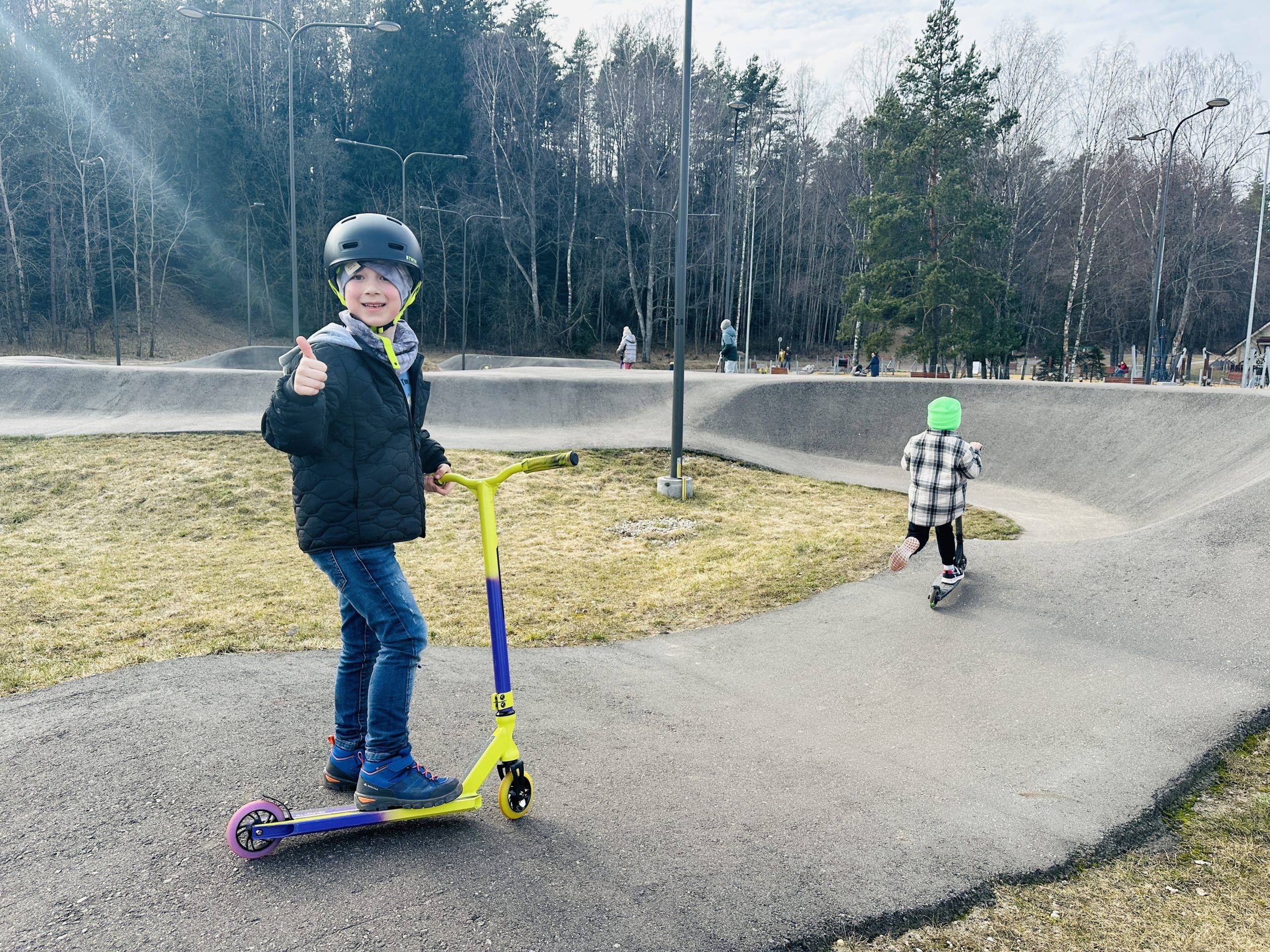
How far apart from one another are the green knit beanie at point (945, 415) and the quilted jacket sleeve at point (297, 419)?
444 centimetres

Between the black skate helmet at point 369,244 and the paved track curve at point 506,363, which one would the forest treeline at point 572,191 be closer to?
the paved track curve at point 506,363

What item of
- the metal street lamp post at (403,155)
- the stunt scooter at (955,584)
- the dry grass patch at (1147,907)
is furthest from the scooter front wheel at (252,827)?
the metal street lamp post at (403,155)

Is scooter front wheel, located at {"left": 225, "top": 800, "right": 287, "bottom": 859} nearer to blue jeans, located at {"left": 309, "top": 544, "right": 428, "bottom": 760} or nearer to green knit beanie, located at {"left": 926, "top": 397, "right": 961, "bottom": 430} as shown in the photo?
blue jeans, located at {"left": 309, "top": 544, "right": 428, "bottom": 760}

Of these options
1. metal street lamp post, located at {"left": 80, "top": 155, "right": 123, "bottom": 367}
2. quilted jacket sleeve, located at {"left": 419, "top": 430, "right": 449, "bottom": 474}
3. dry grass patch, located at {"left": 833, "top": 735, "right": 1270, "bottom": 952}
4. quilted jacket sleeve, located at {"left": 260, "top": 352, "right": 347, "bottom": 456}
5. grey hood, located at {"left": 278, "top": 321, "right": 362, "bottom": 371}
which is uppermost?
metal street lamp post, located at {"left": 80, "top": 155, "right": 123, "bottom": 367}

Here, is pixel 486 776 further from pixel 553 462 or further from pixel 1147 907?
pixel 1147 907

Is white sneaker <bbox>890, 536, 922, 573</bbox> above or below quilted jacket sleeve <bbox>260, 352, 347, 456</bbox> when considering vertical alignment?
below

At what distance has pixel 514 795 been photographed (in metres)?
2.90

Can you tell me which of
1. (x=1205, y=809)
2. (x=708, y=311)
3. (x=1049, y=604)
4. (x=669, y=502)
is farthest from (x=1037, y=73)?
(x=1205, y=809)

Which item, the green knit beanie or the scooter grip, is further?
the green knit beanie

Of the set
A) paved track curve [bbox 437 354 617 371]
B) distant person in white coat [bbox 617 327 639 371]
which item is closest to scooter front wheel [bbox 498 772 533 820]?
distant person in white coat [bbox 617 327 639 371]

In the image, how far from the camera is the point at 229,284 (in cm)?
5359

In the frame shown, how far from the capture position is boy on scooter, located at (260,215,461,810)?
2.76 meters

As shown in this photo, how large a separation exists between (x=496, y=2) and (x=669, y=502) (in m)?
56.9

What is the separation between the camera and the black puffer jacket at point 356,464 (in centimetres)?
275
